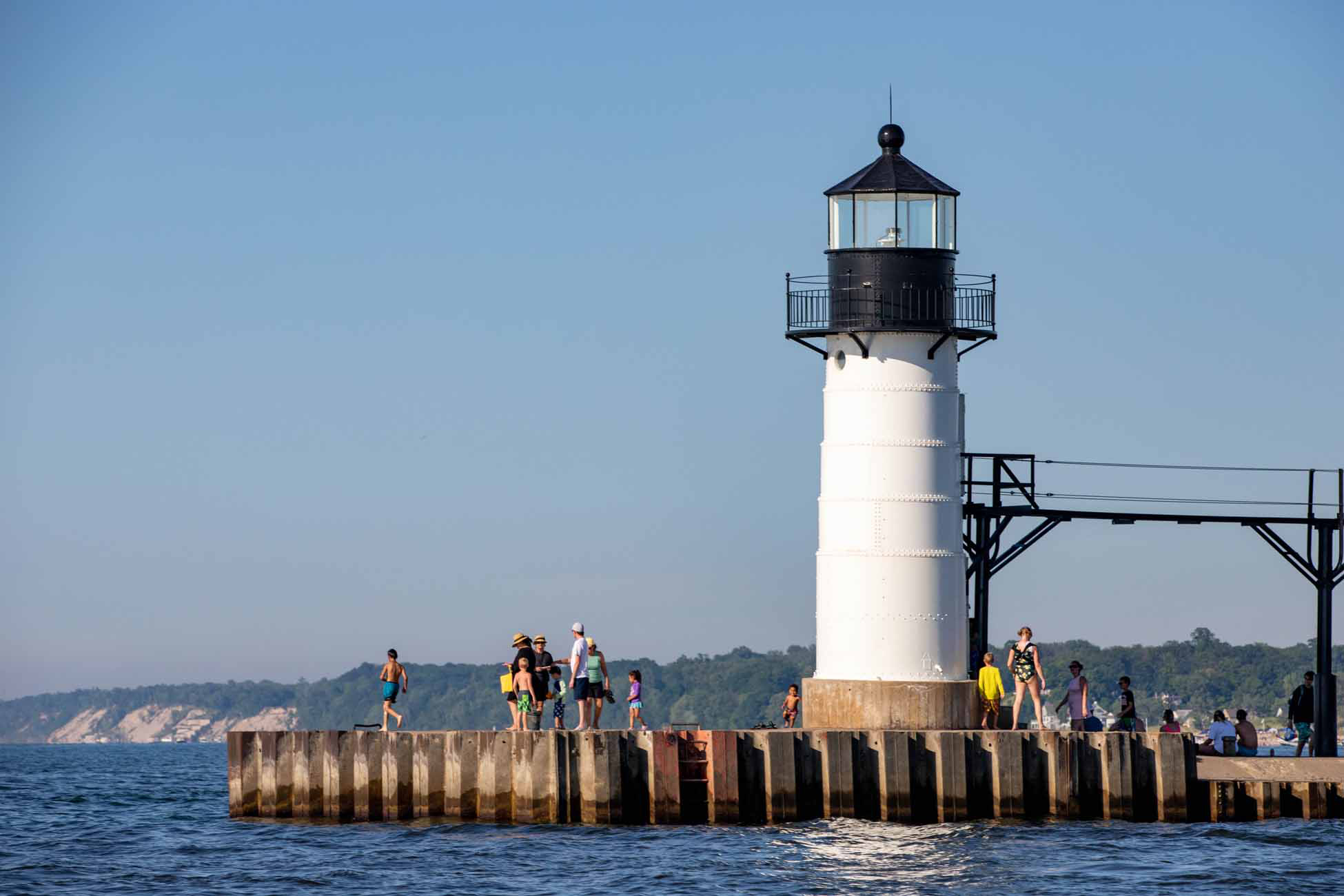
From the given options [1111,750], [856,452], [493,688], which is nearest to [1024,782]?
[1111,750]

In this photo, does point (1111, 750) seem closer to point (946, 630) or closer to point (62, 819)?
point (946, 630)

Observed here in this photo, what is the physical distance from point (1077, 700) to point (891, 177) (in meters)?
9.32

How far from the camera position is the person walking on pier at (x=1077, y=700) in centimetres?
3584

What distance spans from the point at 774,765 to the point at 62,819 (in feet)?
53.2

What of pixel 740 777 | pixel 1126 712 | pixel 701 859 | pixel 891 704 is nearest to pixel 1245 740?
pixel 1126 712

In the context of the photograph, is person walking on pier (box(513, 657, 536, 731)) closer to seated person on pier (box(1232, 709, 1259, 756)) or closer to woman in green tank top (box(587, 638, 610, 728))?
woman in green tank top (box(587, 638, 610, 728))

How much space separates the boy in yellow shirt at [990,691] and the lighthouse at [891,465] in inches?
8.5

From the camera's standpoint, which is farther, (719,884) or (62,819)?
(62,819)

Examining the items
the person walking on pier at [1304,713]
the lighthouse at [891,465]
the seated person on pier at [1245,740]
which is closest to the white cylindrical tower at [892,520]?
the lighthouse at [891,465]

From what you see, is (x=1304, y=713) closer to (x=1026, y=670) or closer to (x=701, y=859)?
(x=1026, y=670)

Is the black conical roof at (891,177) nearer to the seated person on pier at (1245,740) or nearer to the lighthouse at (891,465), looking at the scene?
the lighthouse at (891,465)

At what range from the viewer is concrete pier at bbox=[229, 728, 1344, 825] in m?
32.9

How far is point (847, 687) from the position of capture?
35.3m

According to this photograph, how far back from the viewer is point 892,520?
35594mm
